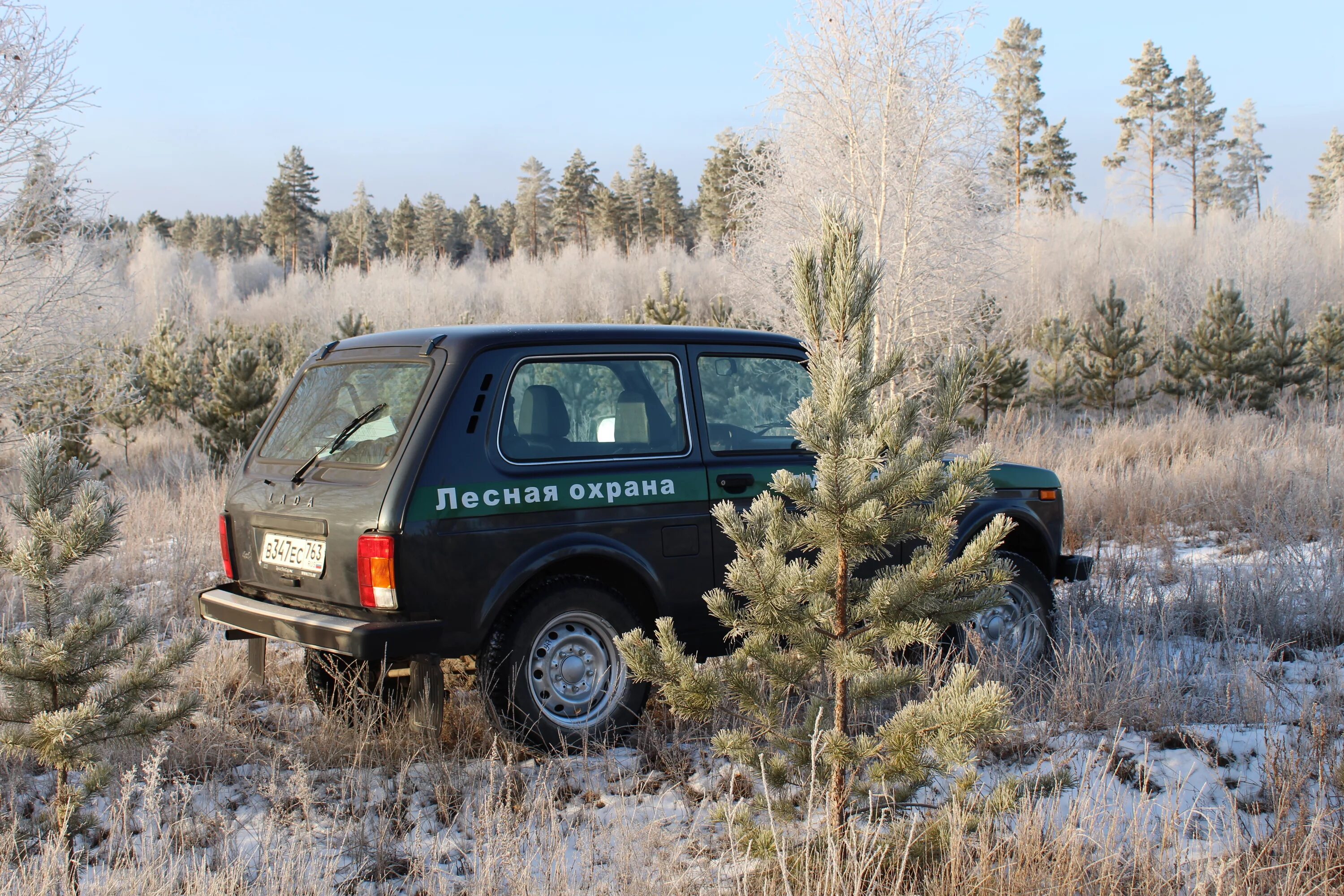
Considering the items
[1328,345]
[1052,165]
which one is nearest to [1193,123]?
[1052,165]

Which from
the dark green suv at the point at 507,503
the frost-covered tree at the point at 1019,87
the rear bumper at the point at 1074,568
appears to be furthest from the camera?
the frost-covered tree at the point at 1019,87

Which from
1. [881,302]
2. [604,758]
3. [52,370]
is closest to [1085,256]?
[881,302]

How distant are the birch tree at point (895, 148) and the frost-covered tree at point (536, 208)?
60.6 meters

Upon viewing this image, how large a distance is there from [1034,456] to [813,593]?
376 inches

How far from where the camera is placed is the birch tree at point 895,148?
12.7m

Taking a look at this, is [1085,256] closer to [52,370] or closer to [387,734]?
[52,370]

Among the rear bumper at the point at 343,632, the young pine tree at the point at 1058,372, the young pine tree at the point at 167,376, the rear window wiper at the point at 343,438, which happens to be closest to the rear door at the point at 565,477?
the rear bumper at the point at 343,632

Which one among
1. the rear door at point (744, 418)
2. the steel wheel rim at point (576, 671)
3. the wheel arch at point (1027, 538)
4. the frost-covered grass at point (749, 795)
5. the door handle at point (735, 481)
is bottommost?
the frost-covered grass at point (749, 795)

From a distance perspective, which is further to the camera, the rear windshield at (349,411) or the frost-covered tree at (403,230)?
the frost-covered tree at (403,230)

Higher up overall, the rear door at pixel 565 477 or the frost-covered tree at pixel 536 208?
the frost-covered tree at pixel 536 208

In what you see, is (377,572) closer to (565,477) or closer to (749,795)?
(565,477)

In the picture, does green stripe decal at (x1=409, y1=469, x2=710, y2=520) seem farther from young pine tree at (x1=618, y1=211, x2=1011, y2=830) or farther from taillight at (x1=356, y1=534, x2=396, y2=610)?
young pine tree at (x1=618, y1=211, x2=1011, y2=830)

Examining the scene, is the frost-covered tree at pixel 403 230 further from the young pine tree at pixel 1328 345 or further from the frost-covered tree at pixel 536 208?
the young pine tree at pixel 1328 345

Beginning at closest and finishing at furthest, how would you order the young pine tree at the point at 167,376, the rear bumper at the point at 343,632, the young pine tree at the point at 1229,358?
the rear bumper at the point at 343,632, the young pine tree at the point at 167,376, the young pine tree at the point at 1229,358
